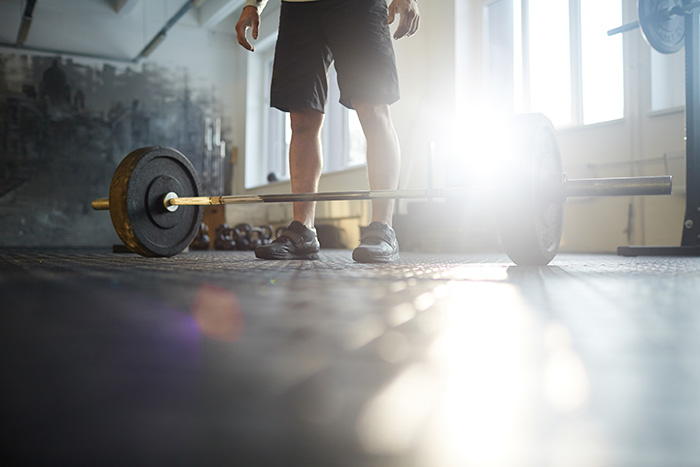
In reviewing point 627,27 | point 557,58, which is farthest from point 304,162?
point 557,58

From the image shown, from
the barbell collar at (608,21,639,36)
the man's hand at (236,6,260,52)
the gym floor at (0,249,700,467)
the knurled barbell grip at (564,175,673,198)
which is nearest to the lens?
the gym floor at (0,249,700,467)

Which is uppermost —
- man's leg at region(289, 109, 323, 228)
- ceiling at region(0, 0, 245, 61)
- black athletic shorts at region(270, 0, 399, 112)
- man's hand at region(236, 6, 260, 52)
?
ceiling at region(0, 0, 245, 61)

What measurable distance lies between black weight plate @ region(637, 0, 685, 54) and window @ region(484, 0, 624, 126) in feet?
2.83

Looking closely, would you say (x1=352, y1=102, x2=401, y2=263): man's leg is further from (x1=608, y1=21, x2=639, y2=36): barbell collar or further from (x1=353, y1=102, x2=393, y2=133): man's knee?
(x1=608, y1=21, x2=639, y2=36): barbell collar

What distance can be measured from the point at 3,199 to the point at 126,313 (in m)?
6.36

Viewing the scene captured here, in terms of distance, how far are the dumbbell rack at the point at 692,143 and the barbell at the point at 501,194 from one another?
42.6 inches

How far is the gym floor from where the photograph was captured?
179 mm

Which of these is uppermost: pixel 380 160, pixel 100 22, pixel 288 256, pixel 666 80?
pixel 100 22

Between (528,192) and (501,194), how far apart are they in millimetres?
55

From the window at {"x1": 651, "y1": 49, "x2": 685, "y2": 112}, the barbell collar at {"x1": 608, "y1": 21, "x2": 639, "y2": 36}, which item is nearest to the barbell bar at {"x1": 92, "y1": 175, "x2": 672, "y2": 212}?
the barbell collar at {"x1": 608, "y1": 21, "x2": 639, "y2": 36}

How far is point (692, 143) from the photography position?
2.27 metres

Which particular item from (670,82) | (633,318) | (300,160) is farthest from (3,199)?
(633,318)

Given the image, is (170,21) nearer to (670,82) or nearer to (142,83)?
(142,83)

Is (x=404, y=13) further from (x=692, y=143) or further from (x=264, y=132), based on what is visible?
(x=264, y=132)
